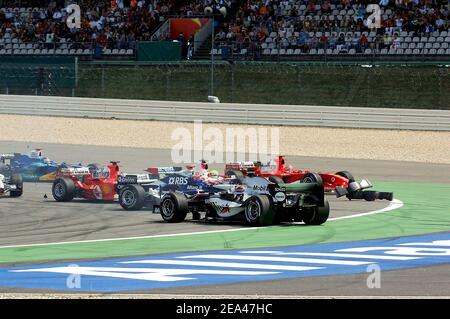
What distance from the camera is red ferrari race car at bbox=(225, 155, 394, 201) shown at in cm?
2023

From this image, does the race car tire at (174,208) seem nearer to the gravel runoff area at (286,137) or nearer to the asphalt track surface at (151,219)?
the asphalt track surface at (151,219)

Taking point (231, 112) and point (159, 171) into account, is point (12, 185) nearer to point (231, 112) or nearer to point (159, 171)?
point (159, 171)

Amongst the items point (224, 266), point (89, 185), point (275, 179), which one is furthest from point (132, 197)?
point (224, 266)

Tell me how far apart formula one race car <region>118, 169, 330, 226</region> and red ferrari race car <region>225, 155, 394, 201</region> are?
2.65m

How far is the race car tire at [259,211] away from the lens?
53.7 feet

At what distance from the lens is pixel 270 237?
15422 millimetres

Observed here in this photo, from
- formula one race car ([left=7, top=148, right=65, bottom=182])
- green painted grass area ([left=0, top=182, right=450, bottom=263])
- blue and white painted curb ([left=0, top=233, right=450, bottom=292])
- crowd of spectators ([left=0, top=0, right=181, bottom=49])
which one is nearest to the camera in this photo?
blue and white painted curb ([left=0, top=233, right=450, bottom=292])

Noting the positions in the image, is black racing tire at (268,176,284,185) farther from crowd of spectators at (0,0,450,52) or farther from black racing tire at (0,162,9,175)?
crowd of spectators at (0,0,450,52)

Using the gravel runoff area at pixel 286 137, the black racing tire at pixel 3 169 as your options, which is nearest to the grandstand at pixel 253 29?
the gravel runoff area at pixel 286 137

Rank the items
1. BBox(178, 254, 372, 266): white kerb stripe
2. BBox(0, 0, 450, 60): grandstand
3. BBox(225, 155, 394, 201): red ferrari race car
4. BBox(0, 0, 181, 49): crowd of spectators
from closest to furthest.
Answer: BBox(178, 254, 372, 266): white kerb stripe → BBox(225, 155, 394, 201): red ferrari race car → BBox(0, 0, 450, 60): grandstand → BBox(0, 0, 181, 49): crowd of spectators

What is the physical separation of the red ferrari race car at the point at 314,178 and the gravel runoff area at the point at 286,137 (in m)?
8.46

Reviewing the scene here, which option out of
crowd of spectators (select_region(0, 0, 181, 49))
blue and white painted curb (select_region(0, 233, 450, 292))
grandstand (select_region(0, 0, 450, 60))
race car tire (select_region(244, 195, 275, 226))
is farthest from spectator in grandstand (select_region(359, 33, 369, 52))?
blue and white painted curb (select_region(0, 233, 450, 292))
